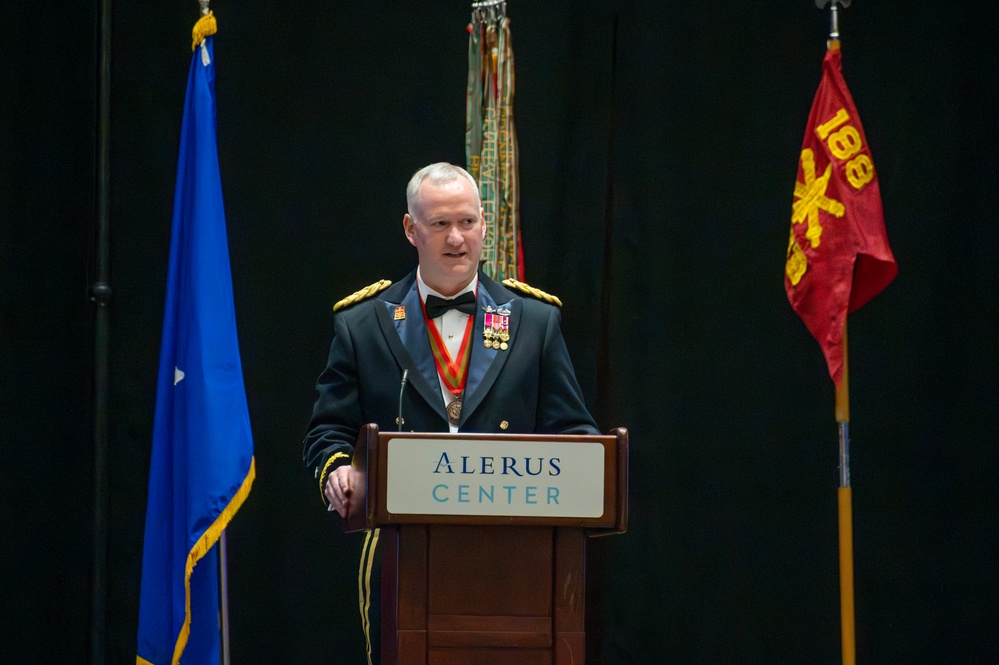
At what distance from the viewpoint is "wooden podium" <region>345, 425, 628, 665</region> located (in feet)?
6.88

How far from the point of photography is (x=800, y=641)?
4223 mm

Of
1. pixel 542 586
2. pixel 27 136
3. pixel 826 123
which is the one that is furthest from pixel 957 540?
pixel 27 136

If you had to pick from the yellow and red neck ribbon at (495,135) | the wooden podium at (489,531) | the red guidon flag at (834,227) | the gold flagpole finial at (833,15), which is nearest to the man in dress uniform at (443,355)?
the wooden podium at (489,531)

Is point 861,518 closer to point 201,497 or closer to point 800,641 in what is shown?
point 800,641

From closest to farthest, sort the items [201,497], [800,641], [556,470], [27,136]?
[556,470] < [201,497] < [27,136] < [800,641]

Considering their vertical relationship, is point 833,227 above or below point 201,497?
above

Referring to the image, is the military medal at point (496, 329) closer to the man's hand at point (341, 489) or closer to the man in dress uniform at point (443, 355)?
the man in dress uniform at point (443, 355)

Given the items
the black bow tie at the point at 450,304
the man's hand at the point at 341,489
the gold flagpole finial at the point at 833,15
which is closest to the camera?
the man's hand at the point at 341,489

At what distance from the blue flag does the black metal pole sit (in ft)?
1.23

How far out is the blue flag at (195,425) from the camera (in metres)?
3.49

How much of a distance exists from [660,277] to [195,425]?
1658 mm

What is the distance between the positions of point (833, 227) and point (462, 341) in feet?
4.82

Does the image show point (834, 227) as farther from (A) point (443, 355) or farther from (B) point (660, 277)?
(A) point (443, 355)

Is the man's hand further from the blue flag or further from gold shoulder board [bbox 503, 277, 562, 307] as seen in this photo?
the blue flag
